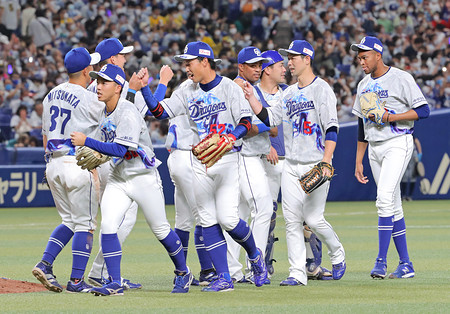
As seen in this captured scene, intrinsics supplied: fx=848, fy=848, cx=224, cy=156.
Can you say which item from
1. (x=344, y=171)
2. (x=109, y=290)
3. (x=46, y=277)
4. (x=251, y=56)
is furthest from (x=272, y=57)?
(x=344, y=171)

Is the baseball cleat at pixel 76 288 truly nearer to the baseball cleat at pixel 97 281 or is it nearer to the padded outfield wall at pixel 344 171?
the baseball cleat at pixel 97 281

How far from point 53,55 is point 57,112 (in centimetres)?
1551

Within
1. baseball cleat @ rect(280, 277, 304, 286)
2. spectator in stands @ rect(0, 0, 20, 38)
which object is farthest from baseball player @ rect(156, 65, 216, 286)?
spectator in stands @ rect(0, 0, 20, 38)

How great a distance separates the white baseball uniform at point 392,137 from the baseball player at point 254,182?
1.13 m

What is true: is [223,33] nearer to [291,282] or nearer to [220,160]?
[291,282]

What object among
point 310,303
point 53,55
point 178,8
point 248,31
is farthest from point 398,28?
point 310,303

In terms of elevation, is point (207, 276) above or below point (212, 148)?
below

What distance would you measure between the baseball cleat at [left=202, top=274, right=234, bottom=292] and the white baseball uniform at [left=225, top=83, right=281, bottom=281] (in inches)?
28.4

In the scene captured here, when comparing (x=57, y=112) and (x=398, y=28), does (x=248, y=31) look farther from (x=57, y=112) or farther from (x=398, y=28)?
(x=57, y=112)

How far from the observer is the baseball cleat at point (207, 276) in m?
7.85

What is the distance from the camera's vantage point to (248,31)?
2538 cm

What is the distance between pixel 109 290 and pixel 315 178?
6.64 feet

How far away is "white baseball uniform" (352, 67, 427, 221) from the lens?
27.0ft

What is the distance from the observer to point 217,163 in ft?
23.5
